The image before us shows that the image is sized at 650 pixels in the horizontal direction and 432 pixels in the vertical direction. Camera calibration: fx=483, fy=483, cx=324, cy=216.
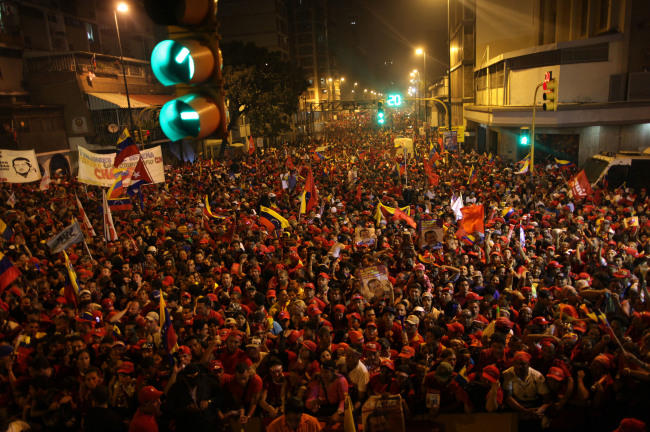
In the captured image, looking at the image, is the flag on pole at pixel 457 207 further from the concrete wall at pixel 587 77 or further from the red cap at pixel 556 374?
the concrete wall at pixel 587 77

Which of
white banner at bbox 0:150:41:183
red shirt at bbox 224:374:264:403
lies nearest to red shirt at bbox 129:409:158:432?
red shirt at bbox 224:374:264:403

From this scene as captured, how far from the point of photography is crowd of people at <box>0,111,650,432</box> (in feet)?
16.2

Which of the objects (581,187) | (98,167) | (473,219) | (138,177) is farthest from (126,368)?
(581,187)

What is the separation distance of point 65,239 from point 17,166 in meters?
7.28

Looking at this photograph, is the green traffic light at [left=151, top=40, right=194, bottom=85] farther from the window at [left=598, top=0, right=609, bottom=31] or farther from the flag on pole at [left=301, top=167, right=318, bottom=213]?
the window at [left=598, top=0, right=609, bottom=31]

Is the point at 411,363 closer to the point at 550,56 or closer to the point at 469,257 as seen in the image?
the point at 469,257

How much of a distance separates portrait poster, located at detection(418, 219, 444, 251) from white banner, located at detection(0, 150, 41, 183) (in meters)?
13.1

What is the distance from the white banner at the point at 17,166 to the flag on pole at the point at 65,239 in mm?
6781

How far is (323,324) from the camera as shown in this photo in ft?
22.9

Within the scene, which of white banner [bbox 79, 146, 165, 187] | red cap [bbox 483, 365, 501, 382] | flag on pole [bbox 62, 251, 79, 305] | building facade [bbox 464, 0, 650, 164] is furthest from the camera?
building facade [bbox 464, 0, 650, 164]

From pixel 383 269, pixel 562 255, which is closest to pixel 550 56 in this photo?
pixel 562 255

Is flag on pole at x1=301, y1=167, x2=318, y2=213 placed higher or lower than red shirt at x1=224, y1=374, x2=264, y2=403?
higher

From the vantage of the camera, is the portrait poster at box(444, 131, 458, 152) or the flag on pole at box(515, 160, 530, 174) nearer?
the flag on pole at box(515, 160, 530, 174)

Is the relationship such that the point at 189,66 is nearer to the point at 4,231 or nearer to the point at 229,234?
the point at 229,234
